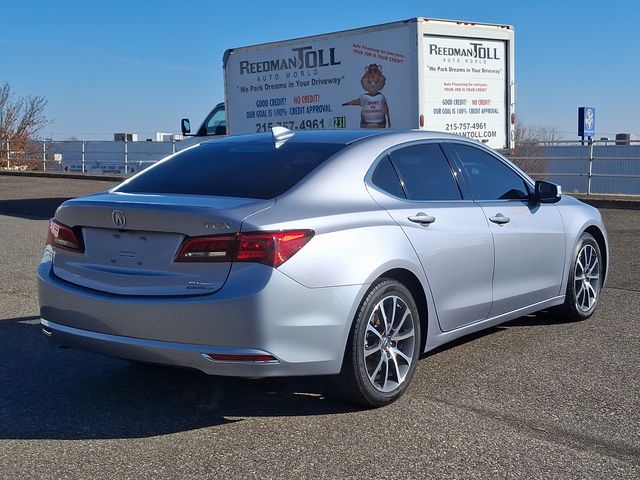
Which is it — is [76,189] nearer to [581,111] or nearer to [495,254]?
[581,111]

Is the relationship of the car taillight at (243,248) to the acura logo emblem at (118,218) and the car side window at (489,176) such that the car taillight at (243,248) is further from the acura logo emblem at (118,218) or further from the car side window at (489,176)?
the car side window at (489,176)

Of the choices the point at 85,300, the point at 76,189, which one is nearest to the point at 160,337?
the point at 85,300

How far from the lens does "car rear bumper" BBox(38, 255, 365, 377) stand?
440 centimetres

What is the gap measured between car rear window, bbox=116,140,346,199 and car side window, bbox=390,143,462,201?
46cm

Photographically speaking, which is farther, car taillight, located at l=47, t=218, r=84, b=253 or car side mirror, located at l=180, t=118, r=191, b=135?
car side mirror, located at l=180, t=118, r=191, b=135

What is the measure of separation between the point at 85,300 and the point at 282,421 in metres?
1.22

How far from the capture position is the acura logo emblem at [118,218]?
15.6ft

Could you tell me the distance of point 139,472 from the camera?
4059 millimetres

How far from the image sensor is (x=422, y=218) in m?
5.40

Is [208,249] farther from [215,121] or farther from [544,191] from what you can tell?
[215,121]

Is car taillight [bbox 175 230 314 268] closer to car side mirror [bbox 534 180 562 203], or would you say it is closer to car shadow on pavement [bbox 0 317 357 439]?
car shadow on pavement [bbox 0 317 357 439]

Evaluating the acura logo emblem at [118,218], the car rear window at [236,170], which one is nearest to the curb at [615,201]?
the car rear window at [236,170]

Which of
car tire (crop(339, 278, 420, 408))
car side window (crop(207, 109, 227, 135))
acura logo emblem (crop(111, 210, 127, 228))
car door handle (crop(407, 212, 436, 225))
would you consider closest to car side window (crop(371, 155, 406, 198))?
car door handle (crop(407, 212, 436, 225))

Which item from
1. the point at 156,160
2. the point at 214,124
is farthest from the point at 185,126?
the point at 156,160
